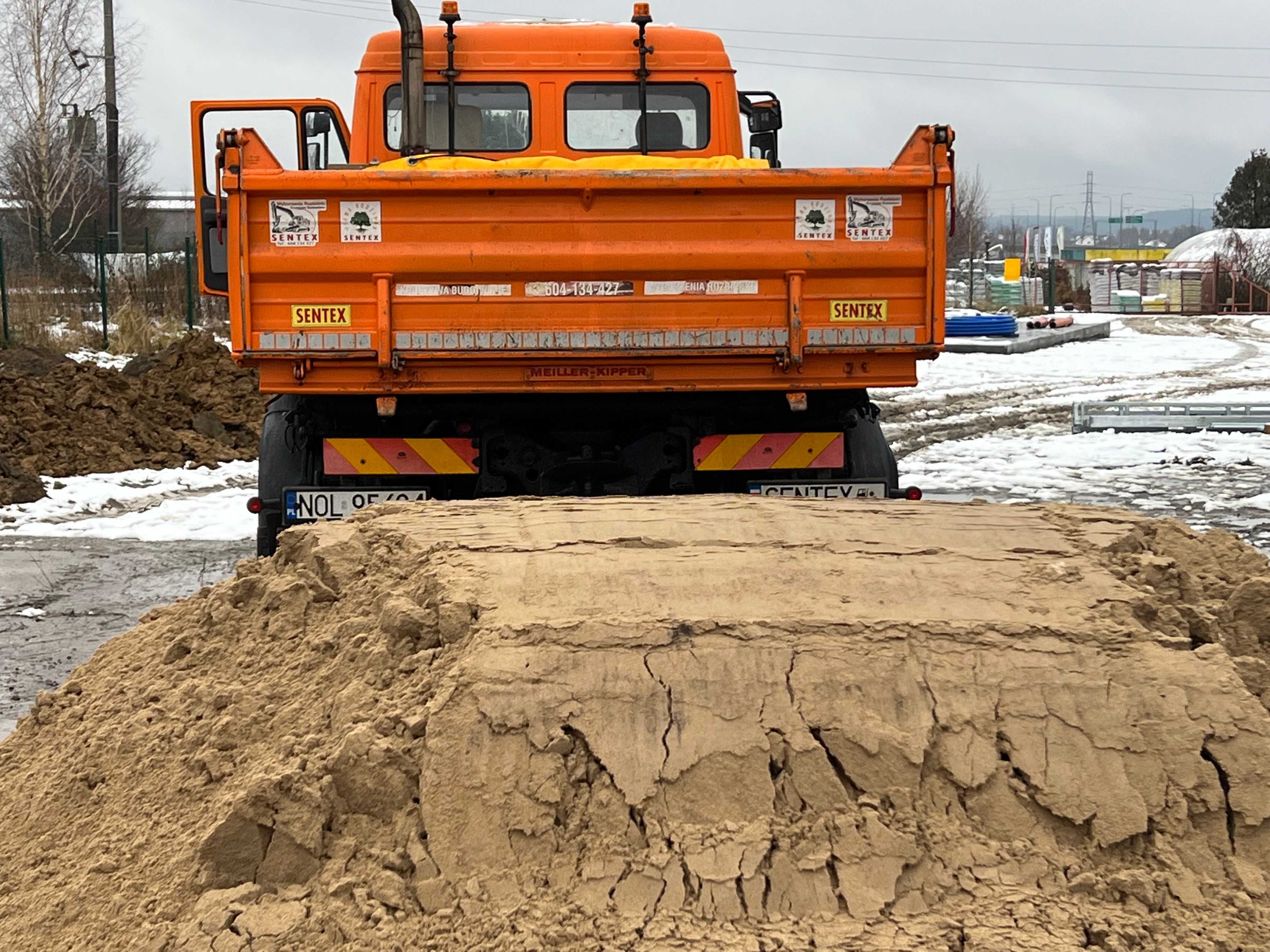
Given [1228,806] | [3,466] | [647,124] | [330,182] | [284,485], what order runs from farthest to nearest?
1. [3,466]
2. [647,124]
3. [284,485]
4. [330,182]
5. [1228,806]

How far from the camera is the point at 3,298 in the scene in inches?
772

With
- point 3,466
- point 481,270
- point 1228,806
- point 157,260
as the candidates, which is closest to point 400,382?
point 481,270

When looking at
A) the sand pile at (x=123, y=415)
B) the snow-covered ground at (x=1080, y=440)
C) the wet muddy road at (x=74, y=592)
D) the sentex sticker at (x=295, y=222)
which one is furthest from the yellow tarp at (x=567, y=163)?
the sand pile at (x=123, y=415)

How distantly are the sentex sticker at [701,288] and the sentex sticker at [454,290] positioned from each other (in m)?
0.60

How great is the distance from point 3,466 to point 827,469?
24.8 feet

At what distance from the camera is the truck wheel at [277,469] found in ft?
21.2

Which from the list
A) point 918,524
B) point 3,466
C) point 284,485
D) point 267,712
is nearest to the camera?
point 267,712

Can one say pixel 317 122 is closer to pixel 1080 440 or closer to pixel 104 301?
pixel 1080 440

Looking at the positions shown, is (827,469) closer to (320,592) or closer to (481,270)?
(481,270)

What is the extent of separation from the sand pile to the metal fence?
16.4 feet

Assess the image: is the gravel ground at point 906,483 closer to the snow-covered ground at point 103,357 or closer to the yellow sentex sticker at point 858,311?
the yellow sentex sticker at point 858,311

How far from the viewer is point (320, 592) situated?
4.23 m

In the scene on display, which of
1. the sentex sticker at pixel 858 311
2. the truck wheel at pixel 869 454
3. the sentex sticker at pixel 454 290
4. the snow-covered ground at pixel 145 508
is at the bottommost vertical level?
the snow-covered ground at pixel 145 508

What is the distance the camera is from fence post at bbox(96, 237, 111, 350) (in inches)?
824
